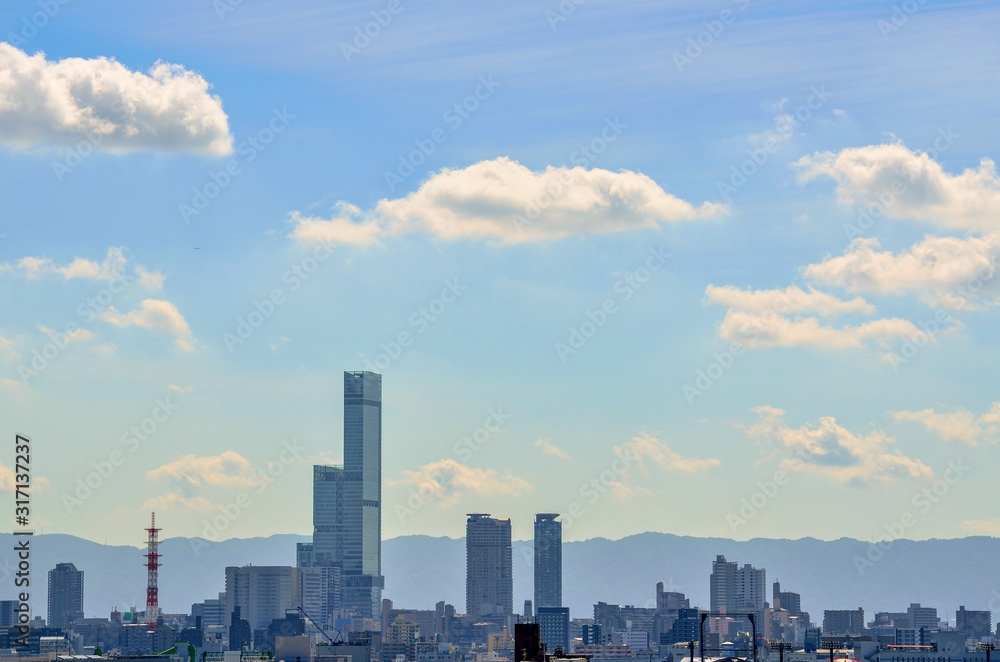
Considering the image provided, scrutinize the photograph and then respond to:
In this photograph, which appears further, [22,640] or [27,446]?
[22,640]

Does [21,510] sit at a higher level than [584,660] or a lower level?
higher

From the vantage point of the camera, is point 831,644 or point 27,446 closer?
point 27,446

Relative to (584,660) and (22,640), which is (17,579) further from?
(584,660)

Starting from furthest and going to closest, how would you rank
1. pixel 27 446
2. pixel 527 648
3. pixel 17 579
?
pixel 17 579 → pixel 27 446 → pixel 527 648

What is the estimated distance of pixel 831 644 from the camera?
125 m

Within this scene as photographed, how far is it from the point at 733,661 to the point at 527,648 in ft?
117

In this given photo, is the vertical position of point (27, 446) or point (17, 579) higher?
point (27, 446)

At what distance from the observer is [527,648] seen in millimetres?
98188

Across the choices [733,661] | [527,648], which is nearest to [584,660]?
[527,648]

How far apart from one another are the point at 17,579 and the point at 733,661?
56.8m

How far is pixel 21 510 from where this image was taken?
4537 inches

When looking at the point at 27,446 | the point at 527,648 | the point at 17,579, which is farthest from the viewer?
the point at 17,579

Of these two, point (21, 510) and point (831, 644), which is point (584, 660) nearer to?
point (831, 644)

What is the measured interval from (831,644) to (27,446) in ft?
207
